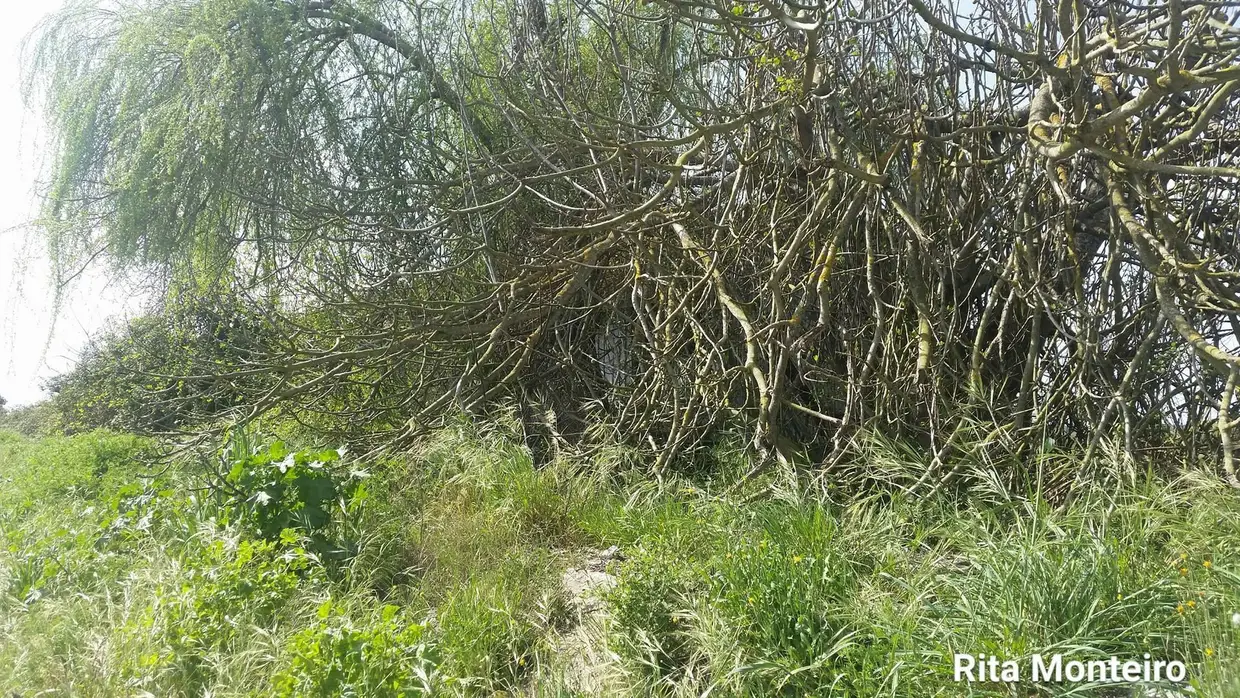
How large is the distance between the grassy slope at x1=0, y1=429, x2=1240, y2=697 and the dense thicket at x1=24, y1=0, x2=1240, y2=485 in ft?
1.87

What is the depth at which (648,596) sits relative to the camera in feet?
8.64

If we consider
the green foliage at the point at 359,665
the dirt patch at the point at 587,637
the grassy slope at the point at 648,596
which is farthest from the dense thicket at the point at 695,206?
the green foliage at the point at 359,665

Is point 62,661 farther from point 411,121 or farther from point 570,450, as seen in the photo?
point 411,121

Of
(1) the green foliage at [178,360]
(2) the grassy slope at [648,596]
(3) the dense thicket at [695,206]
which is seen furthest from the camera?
(1) the green foliage at [178,360]

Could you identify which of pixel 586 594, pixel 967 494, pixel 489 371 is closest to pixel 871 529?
pixel 967 494

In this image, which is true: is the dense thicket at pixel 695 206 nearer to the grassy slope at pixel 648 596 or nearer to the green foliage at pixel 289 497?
the grassy slope at pixel 648 596

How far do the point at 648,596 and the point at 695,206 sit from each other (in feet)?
8.22

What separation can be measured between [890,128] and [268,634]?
3.58 meters

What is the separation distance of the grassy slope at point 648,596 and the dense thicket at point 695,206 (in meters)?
0.57

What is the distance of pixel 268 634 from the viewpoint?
2656mm

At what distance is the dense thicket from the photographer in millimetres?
3162

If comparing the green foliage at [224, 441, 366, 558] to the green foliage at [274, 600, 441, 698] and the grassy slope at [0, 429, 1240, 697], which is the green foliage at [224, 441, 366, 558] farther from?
the green foliage at [274, 600, 441, 698]

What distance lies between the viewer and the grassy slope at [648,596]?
2111 mm

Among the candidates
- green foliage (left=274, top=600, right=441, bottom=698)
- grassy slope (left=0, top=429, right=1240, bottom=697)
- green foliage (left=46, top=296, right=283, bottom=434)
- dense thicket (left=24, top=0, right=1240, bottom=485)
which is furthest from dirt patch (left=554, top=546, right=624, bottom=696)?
green foliage (left=46, top=296, right=283, bottom=434)
